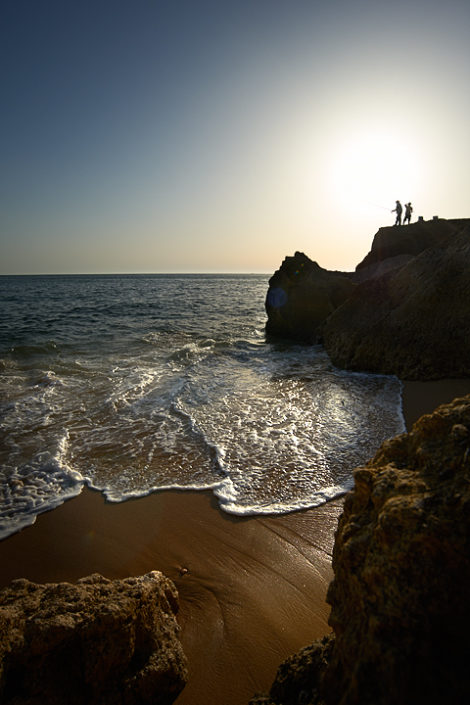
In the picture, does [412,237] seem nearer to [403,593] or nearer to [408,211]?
[408,211]

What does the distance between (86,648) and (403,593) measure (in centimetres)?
143

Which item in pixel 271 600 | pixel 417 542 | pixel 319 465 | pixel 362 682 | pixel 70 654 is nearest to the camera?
pixel 362 682

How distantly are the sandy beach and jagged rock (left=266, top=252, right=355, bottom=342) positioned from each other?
8.20m

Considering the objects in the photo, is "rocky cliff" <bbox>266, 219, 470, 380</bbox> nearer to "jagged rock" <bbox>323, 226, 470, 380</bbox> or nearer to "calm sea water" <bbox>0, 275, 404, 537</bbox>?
"jagged rock" <bbox>323, 226, 470, 380</bbox>

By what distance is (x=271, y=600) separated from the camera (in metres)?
2.46

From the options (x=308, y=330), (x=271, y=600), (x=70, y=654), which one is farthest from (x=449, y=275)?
(x=70, y=654)

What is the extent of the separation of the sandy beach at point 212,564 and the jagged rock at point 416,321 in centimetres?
393

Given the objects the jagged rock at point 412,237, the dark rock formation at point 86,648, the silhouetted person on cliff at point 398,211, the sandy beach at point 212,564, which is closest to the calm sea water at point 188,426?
the sandy beach at point 212,564

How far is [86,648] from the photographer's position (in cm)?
162

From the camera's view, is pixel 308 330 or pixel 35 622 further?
pixel 308 330

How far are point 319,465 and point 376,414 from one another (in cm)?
170

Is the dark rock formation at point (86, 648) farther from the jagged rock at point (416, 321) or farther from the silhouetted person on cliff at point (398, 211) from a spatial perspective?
the silhouetted person on cliff at point (398, 211)

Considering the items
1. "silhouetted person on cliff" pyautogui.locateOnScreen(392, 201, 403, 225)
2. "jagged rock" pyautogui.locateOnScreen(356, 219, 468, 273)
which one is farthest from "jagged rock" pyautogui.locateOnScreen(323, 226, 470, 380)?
"silhouetted person on cliff" pyautogui.locateOnScreen(392, 201, 403, 225)

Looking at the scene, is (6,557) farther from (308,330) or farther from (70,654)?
(308,330)
